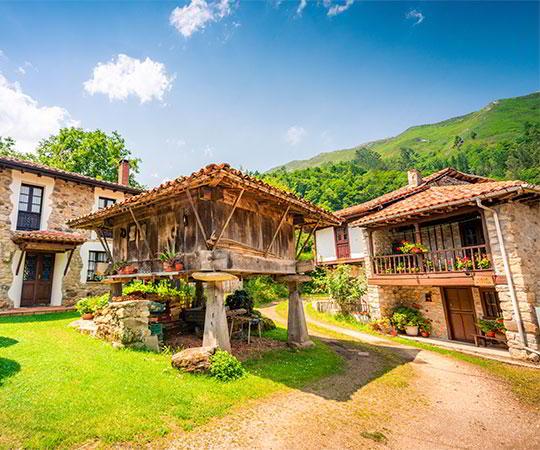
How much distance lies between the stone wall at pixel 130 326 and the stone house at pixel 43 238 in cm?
524

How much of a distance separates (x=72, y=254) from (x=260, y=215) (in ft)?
36.7

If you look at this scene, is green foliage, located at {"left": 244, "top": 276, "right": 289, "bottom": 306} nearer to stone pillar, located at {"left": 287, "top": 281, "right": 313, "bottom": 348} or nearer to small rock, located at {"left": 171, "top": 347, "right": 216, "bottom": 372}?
stone pillar, located at {"left": 287, "top": 281, "right": 313, "bottom": 348}

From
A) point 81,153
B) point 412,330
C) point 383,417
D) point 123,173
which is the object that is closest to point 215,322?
point 383,417

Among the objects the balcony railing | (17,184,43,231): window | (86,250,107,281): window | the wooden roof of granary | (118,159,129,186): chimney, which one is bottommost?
the balcony railing

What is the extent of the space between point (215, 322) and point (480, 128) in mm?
100323

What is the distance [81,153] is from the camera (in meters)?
24.4

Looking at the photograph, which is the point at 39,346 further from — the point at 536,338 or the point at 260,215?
the point at 536,338

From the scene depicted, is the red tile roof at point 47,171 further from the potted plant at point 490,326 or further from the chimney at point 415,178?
the potted plant at point 490,326

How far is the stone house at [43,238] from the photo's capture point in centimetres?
1229

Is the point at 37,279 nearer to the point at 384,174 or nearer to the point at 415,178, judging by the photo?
the point at 415,178

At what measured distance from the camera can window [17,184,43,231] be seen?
13.0m

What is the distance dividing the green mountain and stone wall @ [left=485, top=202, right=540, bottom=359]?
69653mm

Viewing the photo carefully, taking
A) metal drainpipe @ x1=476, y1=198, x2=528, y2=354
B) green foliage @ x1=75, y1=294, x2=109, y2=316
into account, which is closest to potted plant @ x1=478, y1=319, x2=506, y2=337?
metal drainpipe @ x1=476, y1=198, x2=528, y2=354

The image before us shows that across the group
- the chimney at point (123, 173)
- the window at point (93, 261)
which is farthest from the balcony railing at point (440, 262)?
the chimney at point (123, 173)
